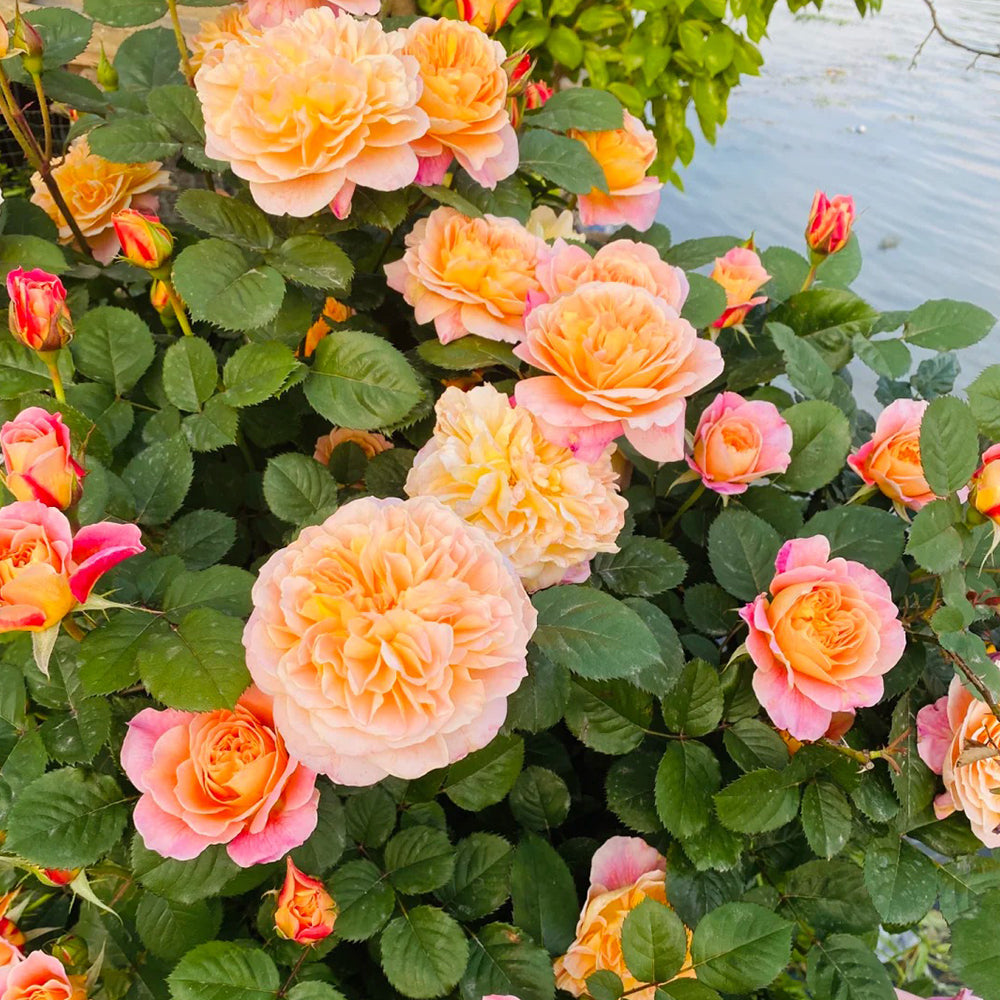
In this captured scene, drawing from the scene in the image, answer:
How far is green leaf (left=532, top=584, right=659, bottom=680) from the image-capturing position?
1.39 feet

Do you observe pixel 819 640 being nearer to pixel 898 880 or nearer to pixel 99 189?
pixel 898 880

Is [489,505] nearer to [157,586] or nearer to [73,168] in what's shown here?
[157,586]

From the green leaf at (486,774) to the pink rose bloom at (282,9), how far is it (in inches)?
20.4

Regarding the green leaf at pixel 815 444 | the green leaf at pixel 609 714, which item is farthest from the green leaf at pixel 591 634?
the green leaf at pixel 815 444

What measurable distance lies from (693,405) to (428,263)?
236mm

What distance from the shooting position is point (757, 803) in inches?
19.1

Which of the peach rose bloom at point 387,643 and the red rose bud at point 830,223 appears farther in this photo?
the red rose bud at point 830,223

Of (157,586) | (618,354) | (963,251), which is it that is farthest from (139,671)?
(963,251)

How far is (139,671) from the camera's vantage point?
393 mm

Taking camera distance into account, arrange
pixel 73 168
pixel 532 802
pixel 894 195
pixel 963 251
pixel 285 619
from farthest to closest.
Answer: pixel 894 195 < pixel 963 251 < pixel 73 168 < pixel 532 802 < pixel 285 619

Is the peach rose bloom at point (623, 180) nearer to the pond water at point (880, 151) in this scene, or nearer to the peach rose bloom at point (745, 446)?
the peach rose bloom at point (745, 446)

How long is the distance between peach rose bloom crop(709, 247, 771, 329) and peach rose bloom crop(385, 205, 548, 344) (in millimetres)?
210

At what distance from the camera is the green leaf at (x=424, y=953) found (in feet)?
1.45

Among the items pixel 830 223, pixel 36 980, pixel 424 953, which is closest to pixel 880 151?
pixel 830 223
